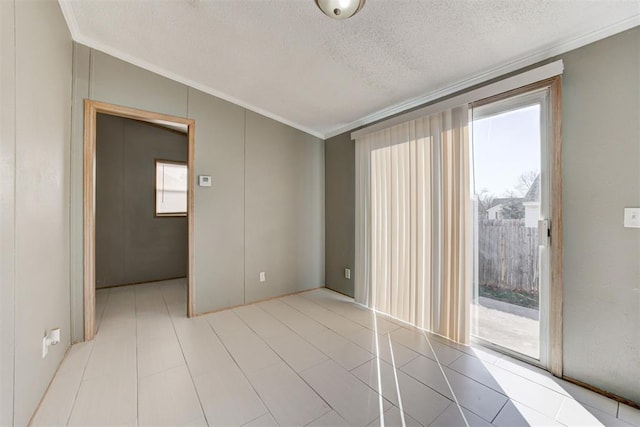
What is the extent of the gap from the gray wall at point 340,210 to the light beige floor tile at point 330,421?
2.15m

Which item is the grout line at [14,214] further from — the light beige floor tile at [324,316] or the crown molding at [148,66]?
the light beige floor tile at [324,316]

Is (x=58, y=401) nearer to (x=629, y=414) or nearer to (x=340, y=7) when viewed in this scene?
(x=340, y=7)

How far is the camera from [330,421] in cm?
145

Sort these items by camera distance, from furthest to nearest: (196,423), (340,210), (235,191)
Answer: (340,210) < (235,191) < (196,423)

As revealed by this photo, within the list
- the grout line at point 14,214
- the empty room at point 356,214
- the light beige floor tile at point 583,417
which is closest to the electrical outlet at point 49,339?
the empty room at point 356,214

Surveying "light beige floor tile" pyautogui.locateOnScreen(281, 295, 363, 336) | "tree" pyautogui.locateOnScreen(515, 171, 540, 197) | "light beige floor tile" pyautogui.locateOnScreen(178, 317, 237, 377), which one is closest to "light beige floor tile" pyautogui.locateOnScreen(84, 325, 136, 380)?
"light beige floor tile" pyautogui.locateOnScreen(178, 317, 237, 377)

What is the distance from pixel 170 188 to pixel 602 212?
5.34 metres

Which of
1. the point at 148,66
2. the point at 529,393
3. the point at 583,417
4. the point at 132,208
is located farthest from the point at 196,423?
the point at 132,208

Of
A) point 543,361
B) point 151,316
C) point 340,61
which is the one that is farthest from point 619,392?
point 151,316

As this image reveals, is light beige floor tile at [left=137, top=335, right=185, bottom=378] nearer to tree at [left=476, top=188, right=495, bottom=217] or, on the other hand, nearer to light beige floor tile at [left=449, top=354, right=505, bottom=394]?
light beige floor tile at [left=449, top=354, right=505, bottom=394]

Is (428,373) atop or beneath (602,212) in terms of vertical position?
beneath

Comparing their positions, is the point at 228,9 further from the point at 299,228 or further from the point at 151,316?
the point at 151,316

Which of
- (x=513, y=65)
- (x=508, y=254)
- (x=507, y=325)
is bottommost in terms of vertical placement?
(x=507, y=325)

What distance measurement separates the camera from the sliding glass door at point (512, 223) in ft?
6.41
